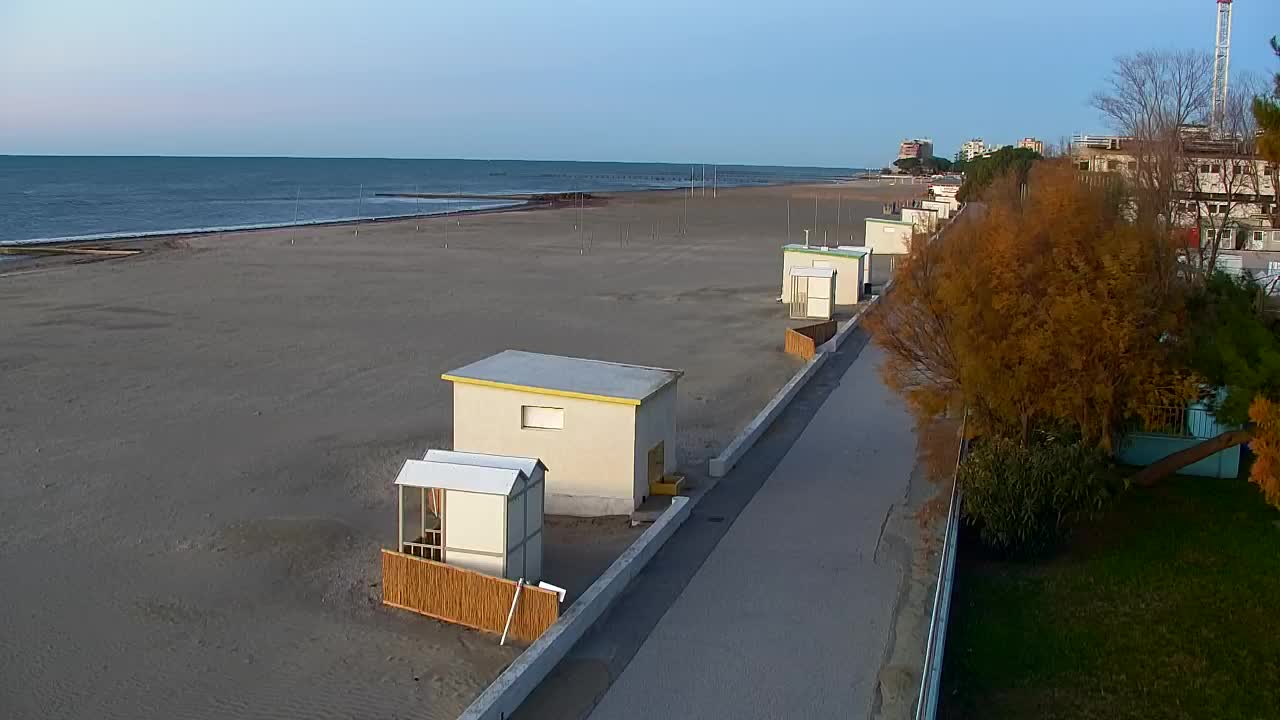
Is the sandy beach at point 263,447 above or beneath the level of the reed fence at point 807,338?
beneath

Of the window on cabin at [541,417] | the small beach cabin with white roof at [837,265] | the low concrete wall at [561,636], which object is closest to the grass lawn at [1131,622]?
the low concrete wall at [561,636]

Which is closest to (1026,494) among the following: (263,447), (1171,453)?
(1171,453)

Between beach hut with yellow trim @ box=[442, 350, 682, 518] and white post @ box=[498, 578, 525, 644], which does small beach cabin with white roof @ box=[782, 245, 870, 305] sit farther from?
white post @ box=[498, 578, 525, 644]

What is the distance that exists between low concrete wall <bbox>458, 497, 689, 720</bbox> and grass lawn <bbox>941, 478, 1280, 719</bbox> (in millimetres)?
2967

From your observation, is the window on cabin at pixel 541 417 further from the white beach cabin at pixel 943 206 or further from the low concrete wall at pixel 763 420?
the white beach cabin at pixel 943 206

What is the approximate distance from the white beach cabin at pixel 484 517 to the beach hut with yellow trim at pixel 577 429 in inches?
87.0

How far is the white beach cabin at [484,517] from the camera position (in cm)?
1130

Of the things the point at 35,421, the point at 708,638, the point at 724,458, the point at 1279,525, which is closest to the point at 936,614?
the point at 708,638

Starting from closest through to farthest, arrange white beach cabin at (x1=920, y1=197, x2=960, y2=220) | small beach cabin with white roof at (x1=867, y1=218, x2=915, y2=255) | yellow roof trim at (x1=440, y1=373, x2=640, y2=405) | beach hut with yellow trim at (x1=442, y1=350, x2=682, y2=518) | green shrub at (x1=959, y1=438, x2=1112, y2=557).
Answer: green shrub at (x1=959, y1=438, x2=1112, y2=557)
yellow roof trim at (x1=440, y1=373, x2=640, y2=405)
beach hut with yellow trim at (x1=442, y1=350, x2=682, y2=518)
small beach cabin with white roof at (x1=867, y1=218, x2=915, y2=255)
white beach cabin at (x1=920, y1=197, x2=960, y2=220)

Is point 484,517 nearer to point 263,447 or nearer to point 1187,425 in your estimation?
point 263,447

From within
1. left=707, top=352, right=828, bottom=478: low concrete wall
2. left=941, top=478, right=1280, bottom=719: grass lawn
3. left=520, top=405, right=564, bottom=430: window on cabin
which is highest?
left=520, top=405, right=564, bottom=430: window on cabin

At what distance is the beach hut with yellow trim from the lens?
556 inches

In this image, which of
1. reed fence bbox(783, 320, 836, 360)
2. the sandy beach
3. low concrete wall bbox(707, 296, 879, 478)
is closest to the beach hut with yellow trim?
the sandy beach

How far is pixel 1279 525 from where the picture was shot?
1439 cm
